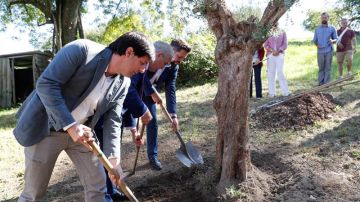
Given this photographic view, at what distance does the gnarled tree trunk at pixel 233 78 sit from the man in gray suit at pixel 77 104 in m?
1.41

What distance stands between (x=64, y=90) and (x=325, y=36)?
27.3 ft

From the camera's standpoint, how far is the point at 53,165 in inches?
123

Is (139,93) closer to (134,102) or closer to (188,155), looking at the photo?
(134,102)

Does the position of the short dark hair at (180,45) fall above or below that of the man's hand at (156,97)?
above

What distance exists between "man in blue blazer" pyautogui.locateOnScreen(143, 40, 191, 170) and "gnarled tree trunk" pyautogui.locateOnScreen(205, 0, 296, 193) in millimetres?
585

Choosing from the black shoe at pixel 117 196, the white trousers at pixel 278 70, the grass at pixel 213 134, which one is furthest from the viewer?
the white trousers at pixel 278 70

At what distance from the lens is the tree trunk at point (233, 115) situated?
14.1 ft

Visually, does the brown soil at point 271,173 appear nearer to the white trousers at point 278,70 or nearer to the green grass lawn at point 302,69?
the white trousers at point 278,70

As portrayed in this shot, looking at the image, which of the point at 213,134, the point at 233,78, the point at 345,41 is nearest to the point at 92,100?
the point at 233,78

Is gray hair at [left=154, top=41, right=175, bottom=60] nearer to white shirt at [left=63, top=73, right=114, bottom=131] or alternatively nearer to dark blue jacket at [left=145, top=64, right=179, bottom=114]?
dark blue jacket at [left=145, top=64, right=179, bottom=114]

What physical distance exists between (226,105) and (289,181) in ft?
3.56

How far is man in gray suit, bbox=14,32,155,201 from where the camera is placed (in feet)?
9.07

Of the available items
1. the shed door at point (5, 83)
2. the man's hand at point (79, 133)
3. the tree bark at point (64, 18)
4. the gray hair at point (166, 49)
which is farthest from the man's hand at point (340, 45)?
the shed door at point (5, 83)

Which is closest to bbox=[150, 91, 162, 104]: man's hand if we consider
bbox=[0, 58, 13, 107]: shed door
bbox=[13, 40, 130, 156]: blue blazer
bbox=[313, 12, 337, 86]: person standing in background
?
bbox=[13, 40, 130, 156]: blue blazer
